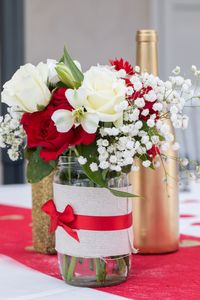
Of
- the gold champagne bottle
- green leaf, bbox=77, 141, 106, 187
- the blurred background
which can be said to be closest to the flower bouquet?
green leaf, bbox=77, 141, 106, 187

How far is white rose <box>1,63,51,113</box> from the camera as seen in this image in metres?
1.00

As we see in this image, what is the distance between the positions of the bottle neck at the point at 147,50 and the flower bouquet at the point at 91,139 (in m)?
0.18

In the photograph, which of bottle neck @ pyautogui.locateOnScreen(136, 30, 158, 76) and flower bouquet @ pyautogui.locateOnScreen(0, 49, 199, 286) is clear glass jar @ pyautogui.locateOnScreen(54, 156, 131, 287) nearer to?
flower bouquet @ pyautogui.locateOnScreen(0, 49, 199, 286)

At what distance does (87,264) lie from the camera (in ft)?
3.45

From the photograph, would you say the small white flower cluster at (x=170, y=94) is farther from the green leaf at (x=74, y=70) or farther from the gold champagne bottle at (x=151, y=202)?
the gold champagne bottle at (x=151, y=202)

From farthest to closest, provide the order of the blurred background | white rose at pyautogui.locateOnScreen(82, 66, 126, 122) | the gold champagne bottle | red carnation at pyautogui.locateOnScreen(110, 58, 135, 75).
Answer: the blurred background → the gold champagne bottle → red carnation at pyautogui.locateOnScreen(110, 58, 135, 75) → white rose at pyautogui.locateOnScreen(82, 66, 126, 122)

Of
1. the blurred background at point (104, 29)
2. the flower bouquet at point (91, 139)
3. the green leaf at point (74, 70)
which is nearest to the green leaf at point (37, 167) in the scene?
the flower bouquet at point (91, 139)

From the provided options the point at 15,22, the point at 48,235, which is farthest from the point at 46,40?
the point at 48,235

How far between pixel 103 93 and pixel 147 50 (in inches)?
12.4

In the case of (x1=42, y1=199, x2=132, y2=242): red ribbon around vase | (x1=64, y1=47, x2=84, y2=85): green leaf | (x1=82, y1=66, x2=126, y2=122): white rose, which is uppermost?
(x1=64, y1=47, x2=84, y2=85): green leaf

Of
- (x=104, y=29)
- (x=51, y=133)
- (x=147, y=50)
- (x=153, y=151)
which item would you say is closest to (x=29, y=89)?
(x=51, y=133)

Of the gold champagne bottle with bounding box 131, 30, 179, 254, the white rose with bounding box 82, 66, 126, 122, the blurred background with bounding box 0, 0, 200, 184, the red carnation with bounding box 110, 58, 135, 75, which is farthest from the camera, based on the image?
the blurred background with bounding box 0, 0, 200, 184

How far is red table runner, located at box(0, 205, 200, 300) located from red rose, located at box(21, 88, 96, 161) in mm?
207

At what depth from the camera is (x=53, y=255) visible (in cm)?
129
